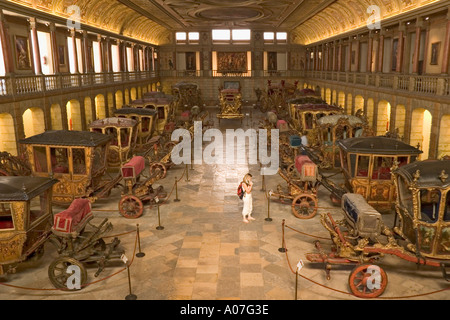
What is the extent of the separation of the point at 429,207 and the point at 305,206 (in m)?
3.13

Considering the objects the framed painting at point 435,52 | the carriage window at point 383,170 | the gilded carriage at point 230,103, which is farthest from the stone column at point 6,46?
the framed painting at point 435,52

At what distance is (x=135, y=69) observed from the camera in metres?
36.2

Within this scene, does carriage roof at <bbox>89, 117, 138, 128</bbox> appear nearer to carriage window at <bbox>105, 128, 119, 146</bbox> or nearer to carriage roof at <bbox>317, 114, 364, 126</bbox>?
carriage window at <bbox>105, 128, 119, 146</bbox>

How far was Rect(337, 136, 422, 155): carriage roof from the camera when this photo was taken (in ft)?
32.9

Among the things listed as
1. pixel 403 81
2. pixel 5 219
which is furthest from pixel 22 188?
pixel 403 81

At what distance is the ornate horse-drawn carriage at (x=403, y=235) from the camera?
664 centimetres

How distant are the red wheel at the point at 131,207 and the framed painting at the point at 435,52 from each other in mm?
15737

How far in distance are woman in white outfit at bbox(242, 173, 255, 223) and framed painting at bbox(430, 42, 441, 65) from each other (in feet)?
44.6

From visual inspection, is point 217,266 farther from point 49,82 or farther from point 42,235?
point 49,82

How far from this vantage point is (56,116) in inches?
738

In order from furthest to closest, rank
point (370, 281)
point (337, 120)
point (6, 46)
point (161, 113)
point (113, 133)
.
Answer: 1. point (161, 113)
2. point (6, 46)
3. point (113, 133)
4. point (337, 120)
5. point (370, 281)

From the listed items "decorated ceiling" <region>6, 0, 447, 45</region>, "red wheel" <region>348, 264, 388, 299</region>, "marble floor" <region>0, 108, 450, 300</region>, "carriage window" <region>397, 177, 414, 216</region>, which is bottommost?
"marble floor" <region>0, 108, 450, 300</region>

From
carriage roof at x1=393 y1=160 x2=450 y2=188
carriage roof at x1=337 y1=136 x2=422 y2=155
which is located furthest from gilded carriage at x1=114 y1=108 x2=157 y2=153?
carriage roof at x1=393 y1=160 x2=450 y2=188
